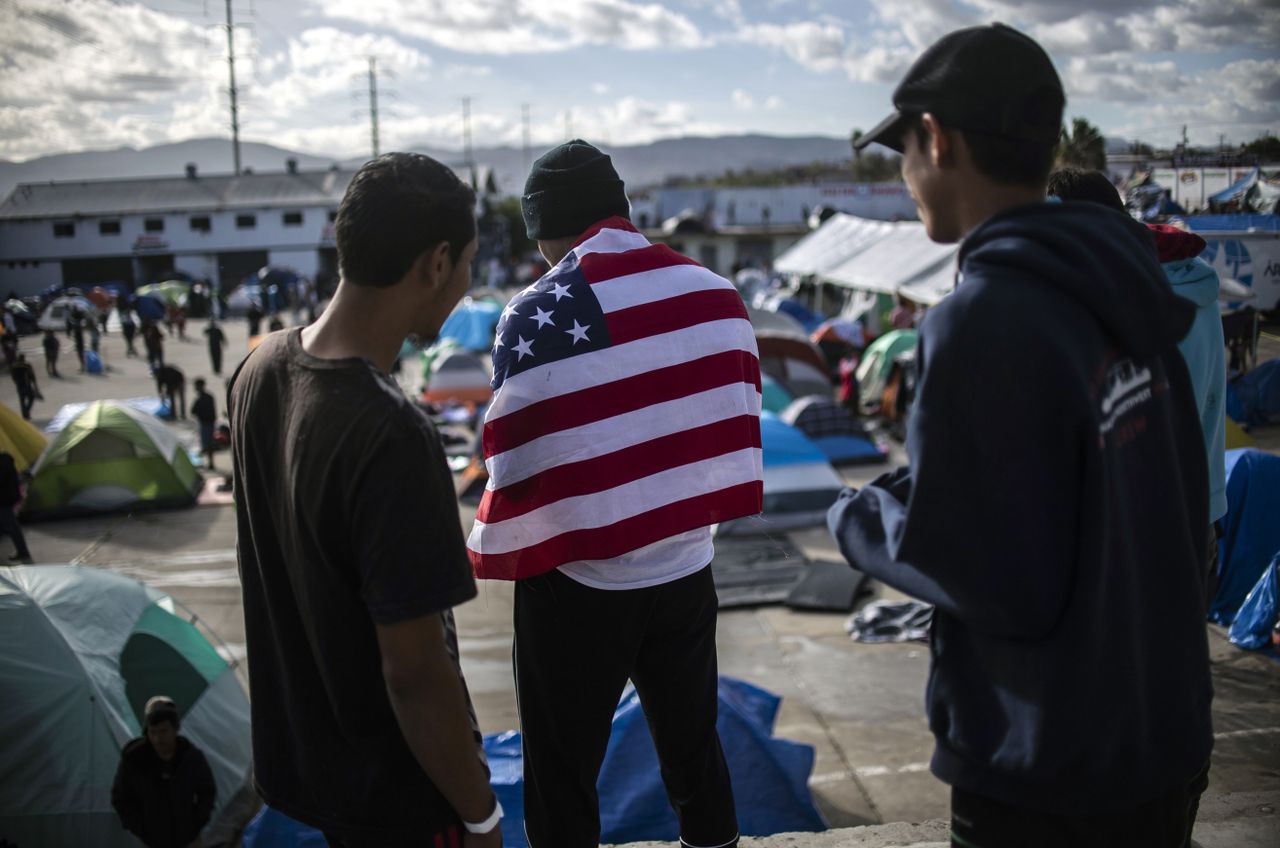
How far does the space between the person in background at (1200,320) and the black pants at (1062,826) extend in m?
1.02

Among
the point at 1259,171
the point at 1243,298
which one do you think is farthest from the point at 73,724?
Result: the point at 1243,298

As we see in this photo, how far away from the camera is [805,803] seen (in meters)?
5.29

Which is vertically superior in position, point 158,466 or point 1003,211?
point 1003,211

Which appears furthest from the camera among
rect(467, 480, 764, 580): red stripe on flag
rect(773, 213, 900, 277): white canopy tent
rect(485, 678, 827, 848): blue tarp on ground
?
rect(773, 213, 900, 277): white canopy tent

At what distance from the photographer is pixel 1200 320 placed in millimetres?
2521

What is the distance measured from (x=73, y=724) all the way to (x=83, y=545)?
26.2 ft

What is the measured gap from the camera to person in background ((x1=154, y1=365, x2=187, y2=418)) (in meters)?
19.5

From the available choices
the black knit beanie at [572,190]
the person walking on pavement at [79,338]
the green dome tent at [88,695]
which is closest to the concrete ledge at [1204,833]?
the black knit beanie at [572,190]

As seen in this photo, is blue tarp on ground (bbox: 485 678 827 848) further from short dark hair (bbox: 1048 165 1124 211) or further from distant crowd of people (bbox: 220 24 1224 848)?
short dark hair (bbox: 1048 165 1124 211)

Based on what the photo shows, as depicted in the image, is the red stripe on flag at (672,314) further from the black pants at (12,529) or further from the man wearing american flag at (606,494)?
the black pants at (12,529)

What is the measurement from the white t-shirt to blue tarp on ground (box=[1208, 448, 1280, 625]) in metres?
7.63

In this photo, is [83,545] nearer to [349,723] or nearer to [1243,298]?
[349,723]

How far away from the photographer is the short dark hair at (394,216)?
1.65 m

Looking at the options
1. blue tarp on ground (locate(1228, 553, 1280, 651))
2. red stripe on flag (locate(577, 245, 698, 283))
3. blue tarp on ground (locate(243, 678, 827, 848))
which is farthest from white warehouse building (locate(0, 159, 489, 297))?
red stripe on flag (locate(577, 245, 698, 283))
